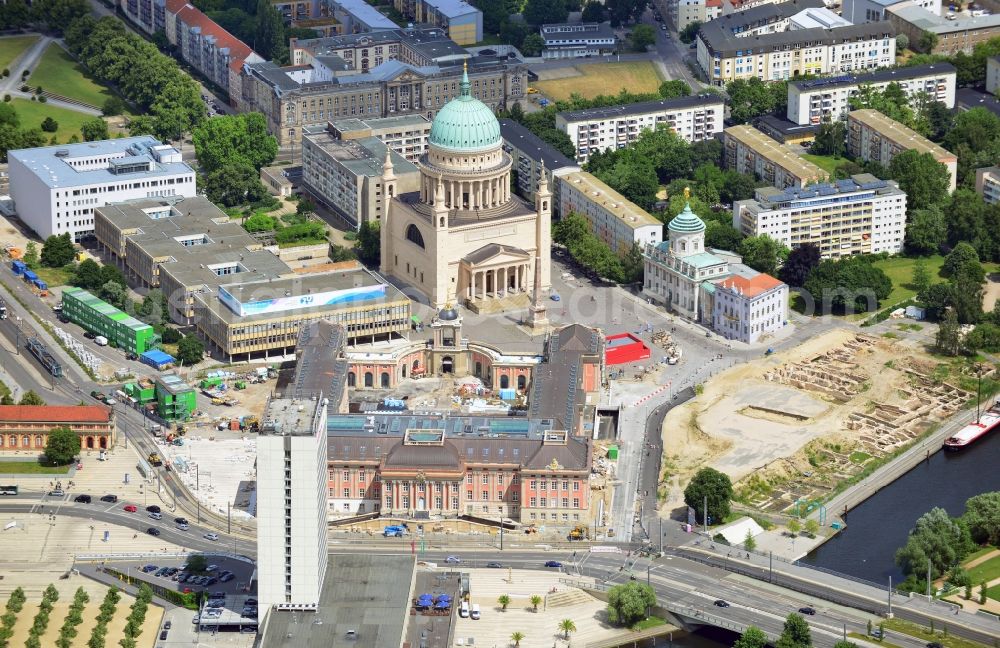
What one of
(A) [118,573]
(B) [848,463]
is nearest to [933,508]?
(B) [848,463]

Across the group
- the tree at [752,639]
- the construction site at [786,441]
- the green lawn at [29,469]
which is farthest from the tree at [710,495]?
the green lawn at [29,469]

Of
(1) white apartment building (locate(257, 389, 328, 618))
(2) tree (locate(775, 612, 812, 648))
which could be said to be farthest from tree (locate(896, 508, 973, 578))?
(1) white apartment building (locate(257, 389, 328, 618))

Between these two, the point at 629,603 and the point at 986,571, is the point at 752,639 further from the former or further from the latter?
the point at 986,571

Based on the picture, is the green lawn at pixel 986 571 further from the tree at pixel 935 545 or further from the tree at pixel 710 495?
the tree at pixel 710 495

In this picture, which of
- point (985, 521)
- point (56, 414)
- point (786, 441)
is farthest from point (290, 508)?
point (786, 441)

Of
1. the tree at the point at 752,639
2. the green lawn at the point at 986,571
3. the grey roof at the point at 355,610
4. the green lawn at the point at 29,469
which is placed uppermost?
the grey roof at the point at 355,610

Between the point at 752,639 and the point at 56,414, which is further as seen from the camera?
the point at 56,414

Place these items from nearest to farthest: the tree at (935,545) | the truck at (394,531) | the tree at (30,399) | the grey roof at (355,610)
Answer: the grey roof at (355,610), the tree at (935,545), the truck at (394,531), the tree at (30,399)
